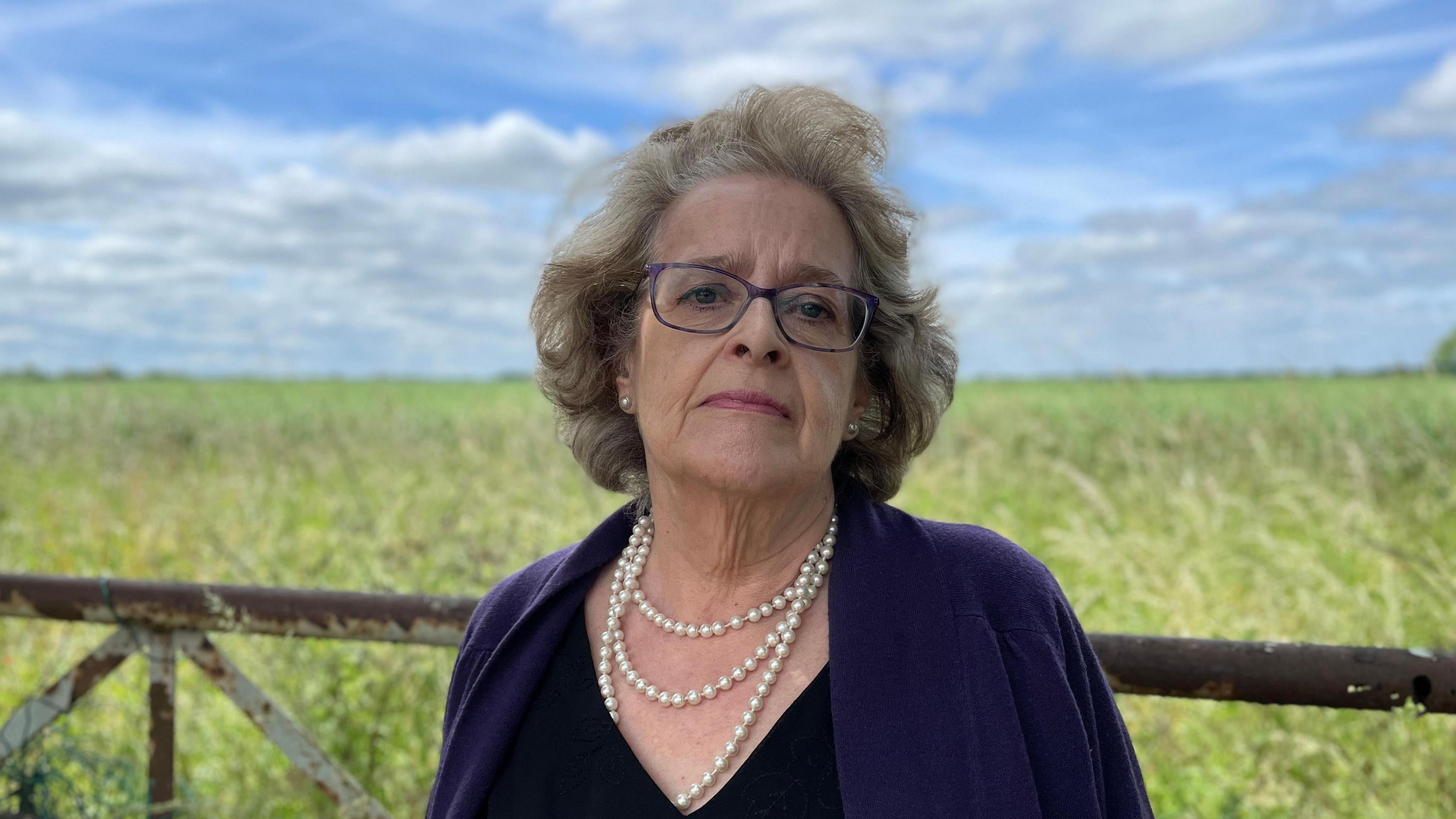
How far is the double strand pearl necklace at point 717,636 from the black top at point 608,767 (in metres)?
0.02

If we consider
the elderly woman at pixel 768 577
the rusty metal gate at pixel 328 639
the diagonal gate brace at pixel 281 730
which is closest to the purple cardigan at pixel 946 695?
the elderly woman at pixel 768 577

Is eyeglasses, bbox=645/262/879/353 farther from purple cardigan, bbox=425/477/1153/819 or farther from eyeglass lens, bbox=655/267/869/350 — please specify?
purple cardigan, bbox=425/477/1153/819

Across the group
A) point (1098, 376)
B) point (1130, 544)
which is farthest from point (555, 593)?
point (1098, 376)

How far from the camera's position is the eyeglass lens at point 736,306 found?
64.1 inches

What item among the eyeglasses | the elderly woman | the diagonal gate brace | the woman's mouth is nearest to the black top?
the elderly woman

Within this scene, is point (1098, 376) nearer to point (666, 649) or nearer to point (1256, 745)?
point (1256, 745)

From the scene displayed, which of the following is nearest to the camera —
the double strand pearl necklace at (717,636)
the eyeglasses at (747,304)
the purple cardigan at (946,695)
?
the purple cardigan at (946,695)

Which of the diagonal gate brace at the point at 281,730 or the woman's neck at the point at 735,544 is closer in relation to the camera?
the woman's neck at the point at 735,544

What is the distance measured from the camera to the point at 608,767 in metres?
1.53

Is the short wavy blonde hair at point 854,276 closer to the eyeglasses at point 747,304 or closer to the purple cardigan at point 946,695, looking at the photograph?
the eyeglasses at point 747,304

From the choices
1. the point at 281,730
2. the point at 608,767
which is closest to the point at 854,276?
the point at 608,767

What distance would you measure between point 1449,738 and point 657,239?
9.85ft

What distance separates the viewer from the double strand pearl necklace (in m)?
1.50

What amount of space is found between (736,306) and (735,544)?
0.38 meters
